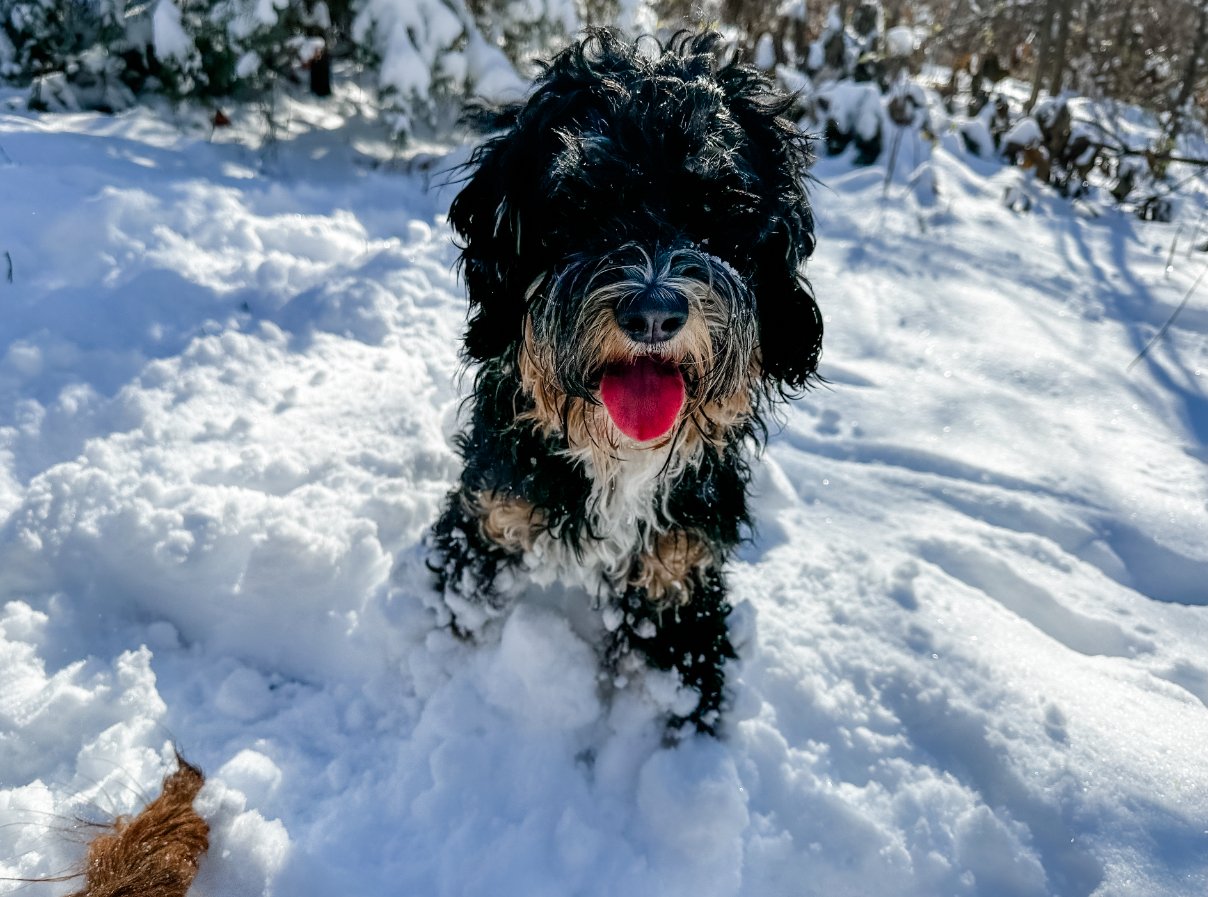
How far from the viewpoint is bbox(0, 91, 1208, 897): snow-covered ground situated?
6.97 feet

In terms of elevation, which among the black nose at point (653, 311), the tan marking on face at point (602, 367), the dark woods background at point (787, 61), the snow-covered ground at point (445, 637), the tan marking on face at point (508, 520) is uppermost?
the dark woods background at point (787, 61)

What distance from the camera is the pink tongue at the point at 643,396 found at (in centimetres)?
185

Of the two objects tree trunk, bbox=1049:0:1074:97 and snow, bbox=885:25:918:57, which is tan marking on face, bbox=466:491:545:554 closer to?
snow, bbox=885:25:918:57

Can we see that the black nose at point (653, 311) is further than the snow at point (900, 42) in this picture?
No

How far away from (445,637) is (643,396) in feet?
3.96

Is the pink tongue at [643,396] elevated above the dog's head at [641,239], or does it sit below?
below

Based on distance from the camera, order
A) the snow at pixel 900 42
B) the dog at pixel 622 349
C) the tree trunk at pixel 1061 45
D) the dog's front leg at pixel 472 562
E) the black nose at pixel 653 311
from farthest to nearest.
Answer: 1. the tree trunk at pixel 1061 45
2. the snow at pixel 900 42
3. the dog's front leg at pixel 472 562
4. the dog at pixel 622 349
5. the black nose at pixel 653 311

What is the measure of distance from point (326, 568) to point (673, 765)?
1.40 m

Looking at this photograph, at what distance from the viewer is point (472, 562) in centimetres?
254

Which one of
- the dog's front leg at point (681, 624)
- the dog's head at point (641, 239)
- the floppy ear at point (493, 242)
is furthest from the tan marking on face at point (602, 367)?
the dog's front leg at point (681, 624)

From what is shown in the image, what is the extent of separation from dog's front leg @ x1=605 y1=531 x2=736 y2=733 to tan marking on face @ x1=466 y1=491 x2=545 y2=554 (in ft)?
1.14

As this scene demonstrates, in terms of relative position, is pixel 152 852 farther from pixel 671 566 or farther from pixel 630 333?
pixel 630 333

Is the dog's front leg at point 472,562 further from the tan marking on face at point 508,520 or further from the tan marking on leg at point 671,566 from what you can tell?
the tan marking on leg at point 671,566

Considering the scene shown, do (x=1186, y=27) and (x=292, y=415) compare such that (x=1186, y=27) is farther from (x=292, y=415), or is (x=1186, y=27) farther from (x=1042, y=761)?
(x=292, y=415)
